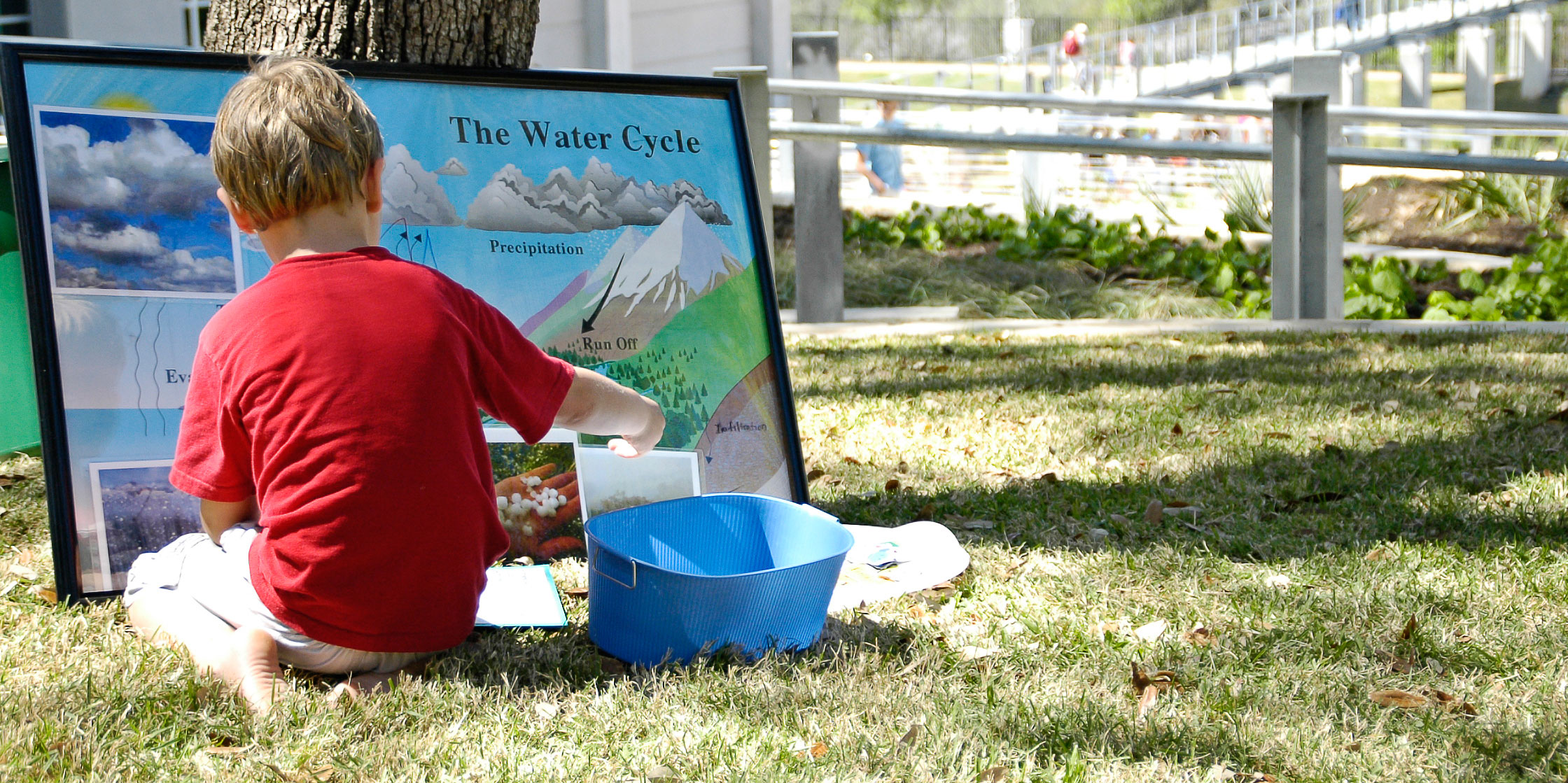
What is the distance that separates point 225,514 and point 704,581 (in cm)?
87

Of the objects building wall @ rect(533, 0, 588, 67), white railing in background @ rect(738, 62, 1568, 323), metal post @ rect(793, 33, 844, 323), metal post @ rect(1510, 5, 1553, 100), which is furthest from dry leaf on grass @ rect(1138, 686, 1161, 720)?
metal post @ rect(1510, 5, 1553, 100)

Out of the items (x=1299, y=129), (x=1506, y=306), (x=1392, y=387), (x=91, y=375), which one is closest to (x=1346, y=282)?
(x=1506, y=306)

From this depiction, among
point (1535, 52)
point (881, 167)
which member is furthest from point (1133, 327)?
point (1535, 52)

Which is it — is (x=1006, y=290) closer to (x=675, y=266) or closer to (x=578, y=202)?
(x=675, y=266)

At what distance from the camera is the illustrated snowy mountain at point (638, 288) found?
128 inches

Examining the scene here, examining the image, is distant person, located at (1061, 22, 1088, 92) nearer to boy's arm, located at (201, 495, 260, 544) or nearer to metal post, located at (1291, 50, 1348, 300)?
metal post, located at (1291, 50, 1348, 300)

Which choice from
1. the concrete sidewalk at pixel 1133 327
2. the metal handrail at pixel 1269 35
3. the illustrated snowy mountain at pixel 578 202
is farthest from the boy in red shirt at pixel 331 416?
the metal handrail at pixel 1269 35

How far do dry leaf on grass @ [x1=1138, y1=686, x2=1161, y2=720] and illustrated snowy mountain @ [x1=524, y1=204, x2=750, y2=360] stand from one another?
1503 mm

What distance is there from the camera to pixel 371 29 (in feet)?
10.9

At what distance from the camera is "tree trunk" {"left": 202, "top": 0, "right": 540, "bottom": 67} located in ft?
10.8

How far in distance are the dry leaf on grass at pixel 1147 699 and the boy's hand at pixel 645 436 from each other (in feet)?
3.35

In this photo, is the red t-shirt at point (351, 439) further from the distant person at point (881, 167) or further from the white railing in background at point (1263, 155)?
the distant person at point (881, 167)

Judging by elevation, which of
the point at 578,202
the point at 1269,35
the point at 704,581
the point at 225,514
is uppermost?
the point at 1269,35

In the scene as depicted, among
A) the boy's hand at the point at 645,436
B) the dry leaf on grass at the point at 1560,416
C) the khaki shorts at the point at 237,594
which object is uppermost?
the boy's hand at the point at 645,436
